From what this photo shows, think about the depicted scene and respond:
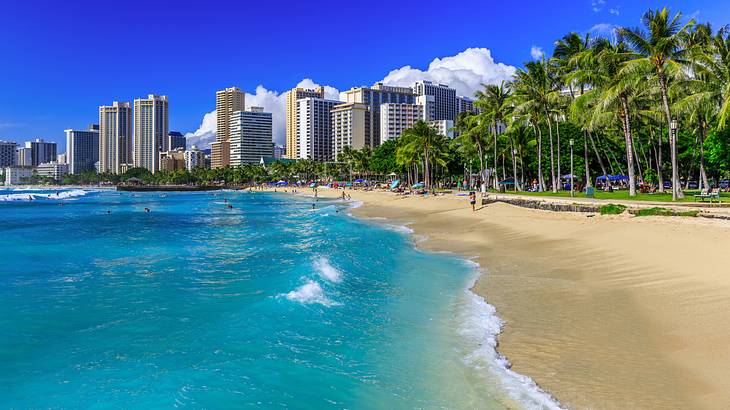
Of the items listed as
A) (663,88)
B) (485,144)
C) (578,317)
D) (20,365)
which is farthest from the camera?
(485,144)

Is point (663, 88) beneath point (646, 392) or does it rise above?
above

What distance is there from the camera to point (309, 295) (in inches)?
489

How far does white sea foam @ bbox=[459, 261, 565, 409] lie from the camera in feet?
20.0

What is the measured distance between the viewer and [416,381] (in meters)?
6.95

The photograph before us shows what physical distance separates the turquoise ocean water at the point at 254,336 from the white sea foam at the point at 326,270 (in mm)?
150

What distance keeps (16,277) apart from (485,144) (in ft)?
191

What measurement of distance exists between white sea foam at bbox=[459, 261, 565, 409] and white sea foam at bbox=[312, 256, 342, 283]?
4.60m

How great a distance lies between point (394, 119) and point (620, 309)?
7106 inches

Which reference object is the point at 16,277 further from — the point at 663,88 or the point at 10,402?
the point at 663,88

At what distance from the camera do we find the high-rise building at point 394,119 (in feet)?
609

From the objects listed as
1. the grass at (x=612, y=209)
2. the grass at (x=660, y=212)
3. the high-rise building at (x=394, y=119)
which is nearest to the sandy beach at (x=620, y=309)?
the grass at (x=660, y=212)

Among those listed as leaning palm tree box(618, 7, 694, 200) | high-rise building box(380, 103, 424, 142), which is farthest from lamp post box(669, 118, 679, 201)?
high-rise building box(380, 103, 424, 142)

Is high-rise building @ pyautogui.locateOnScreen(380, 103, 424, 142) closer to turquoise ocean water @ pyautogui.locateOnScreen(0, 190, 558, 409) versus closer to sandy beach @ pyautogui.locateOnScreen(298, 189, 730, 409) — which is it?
sandy beach @ pyautogui.locateOnScreen(298, 189, 730, 409)

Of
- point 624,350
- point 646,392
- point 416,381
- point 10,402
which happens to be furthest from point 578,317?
point 10,402
